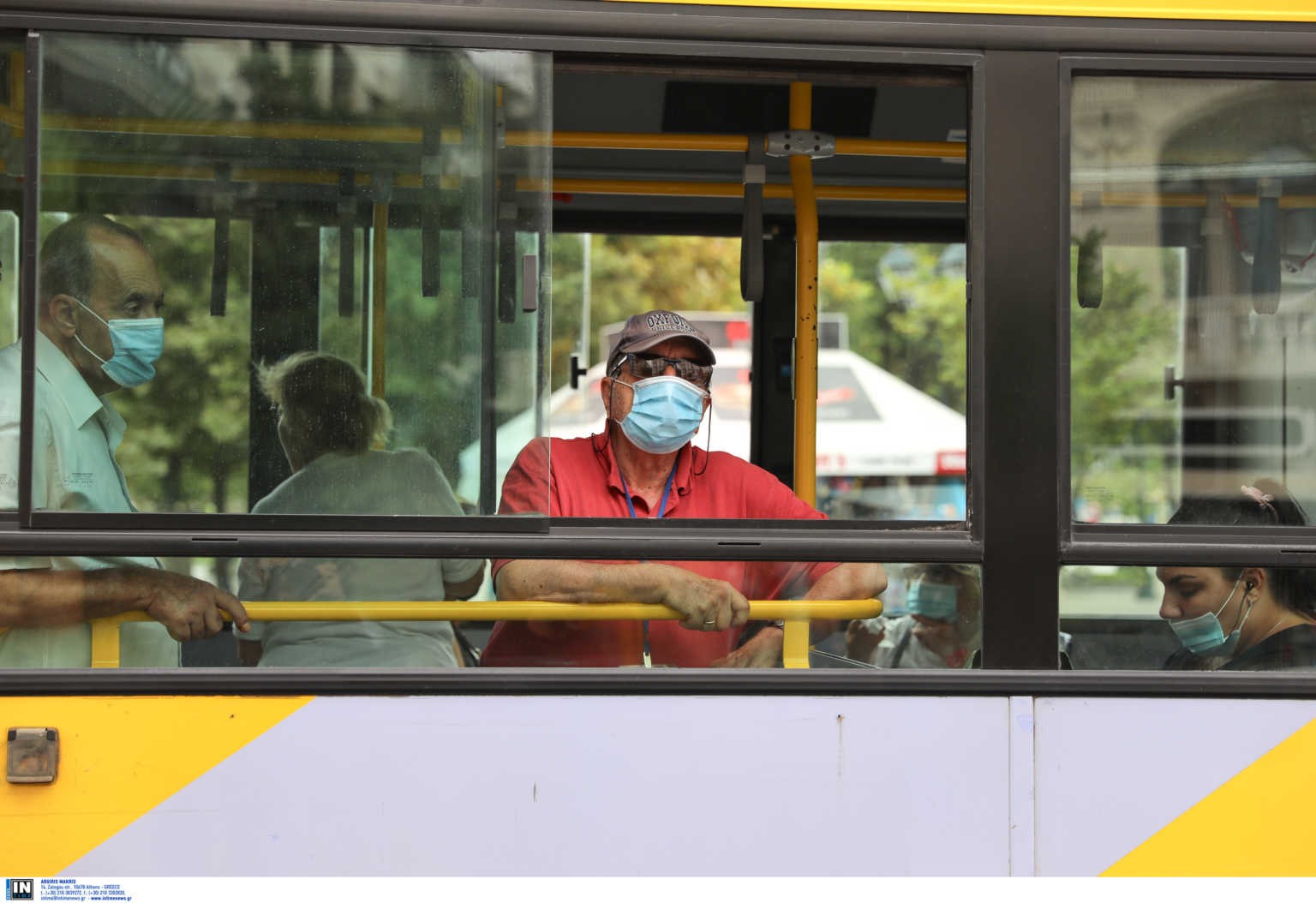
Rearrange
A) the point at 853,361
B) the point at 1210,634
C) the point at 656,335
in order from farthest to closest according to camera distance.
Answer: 1. the point at 853,361
2. the point at 656,335
3. the point at 1210,634

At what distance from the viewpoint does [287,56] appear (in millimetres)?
2273

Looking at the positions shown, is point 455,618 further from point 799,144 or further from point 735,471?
point 799,144

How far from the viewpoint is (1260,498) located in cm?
260

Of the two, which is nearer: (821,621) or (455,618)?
(455,618)

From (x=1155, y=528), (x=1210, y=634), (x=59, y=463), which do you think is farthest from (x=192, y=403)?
(x=1210, y=634)

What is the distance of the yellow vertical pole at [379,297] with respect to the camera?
229 cm

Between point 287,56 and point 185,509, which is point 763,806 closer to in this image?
point 185,509

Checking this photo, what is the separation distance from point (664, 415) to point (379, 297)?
73 centimetres

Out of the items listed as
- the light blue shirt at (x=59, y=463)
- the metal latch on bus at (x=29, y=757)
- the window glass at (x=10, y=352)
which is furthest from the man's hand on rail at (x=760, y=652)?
the window glass at (x=10, y=352)

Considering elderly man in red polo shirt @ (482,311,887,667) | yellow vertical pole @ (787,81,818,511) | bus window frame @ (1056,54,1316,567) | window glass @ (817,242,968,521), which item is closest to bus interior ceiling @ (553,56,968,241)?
yellow vertical pole @ (787,81,818,511)

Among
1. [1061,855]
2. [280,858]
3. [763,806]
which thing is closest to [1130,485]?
[1061,855]

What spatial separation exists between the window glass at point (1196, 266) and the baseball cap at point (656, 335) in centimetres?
85

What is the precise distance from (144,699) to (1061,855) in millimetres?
1619

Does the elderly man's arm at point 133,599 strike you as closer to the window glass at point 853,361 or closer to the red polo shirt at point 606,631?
the red polo shirt at point 606,631
